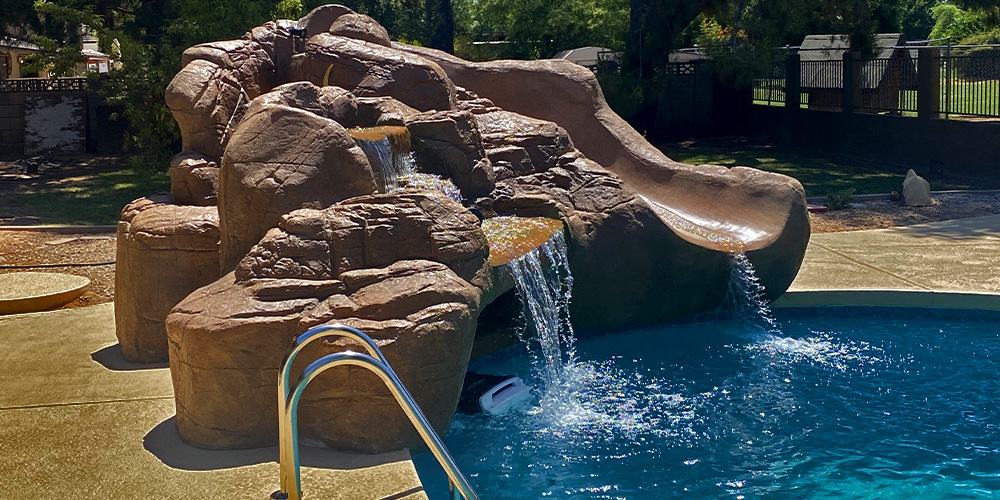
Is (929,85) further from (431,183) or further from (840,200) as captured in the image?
(431,183)

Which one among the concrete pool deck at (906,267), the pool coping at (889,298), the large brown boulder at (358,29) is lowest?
the pool coping at (889,298)

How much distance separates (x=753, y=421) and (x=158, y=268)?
4.12m

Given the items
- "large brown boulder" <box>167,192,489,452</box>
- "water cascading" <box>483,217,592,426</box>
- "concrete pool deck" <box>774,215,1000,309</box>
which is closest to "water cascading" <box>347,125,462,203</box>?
"water cascading" <box>483,217,592,426</box>

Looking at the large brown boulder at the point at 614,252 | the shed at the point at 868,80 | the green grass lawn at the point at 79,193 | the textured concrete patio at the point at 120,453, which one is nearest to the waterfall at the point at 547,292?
the large brown boulder at the point at 614,252

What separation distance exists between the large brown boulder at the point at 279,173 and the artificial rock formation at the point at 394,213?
1 centimetres

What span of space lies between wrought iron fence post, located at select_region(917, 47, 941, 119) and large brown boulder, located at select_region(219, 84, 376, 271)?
14.4 m

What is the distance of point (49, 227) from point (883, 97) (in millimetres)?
15565

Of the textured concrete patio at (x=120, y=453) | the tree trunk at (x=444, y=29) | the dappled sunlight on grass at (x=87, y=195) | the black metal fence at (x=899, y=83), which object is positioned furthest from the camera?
the tree trunk at (x=444, y=29)

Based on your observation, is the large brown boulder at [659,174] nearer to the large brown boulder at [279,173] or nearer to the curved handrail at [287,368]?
the large brown boulder at [279,173]

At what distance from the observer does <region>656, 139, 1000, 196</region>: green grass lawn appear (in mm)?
15953

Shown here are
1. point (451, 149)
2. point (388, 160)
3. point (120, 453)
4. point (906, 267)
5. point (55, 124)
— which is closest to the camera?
point (120, 453)

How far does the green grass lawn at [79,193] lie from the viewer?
567 inches

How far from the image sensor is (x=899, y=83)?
62.6 feet

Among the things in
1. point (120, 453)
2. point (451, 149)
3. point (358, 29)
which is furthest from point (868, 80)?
point (120, 453)
